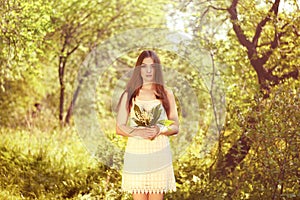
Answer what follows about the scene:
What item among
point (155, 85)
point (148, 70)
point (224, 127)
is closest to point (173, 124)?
point (155, 85)

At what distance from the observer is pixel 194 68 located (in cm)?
771

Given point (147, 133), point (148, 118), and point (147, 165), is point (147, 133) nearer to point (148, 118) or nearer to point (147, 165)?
point (148, 118)

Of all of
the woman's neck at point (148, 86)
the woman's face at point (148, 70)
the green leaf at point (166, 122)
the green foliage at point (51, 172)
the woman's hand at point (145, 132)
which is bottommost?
the green foliage at point (51, 172)

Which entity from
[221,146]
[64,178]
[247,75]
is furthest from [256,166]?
[64,178]

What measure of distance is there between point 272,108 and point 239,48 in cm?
138

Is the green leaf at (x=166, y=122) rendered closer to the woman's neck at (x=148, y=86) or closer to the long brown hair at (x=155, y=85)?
the long brown hair at (x=155, y=85)

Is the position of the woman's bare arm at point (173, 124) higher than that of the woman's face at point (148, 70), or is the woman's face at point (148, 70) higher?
the woman's face at point (148, 70)

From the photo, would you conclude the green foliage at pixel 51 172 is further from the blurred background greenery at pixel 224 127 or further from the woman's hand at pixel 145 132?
the woman's hand at pixel 145 132

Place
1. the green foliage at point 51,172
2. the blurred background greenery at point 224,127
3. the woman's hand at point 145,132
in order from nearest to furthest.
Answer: the woman's hand at point 145,132 → the blurred background greenery at point 224,127 → the green foliage at point 51,172

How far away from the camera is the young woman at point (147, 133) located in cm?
469

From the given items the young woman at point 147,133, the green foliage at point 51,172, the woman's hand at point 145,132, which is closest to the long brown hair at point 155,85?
the young woman at point 147,133

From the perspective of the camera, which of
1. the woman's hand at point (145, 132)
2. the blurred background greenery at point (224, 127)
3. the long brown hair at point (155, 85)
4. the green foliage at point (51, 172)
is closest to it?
the woman's hand at point (145, 132)

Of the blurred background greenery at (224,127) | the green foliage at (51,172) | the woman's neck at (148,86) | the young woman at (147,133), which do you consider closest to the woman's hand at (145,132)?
the young woman at (147,133)

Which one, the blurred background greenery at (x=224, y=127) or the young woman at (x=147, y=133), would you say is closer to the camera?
the young woman at (x=147, y=133)
